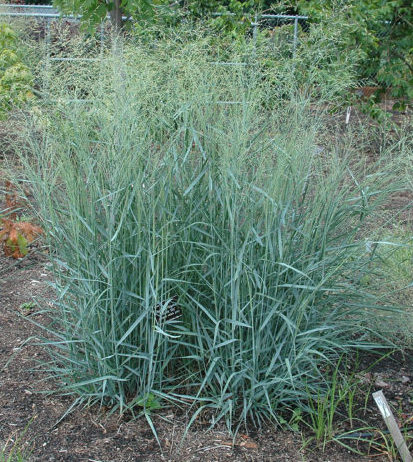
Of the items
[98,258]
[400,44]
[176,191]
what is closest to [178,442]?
[98,258]

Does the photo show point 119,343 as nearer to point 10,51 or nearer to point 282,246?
point 282,246

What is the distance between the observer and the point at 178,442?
8.85ft

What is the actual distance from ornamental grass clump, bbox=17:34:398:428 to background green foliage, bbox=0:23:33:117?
2955 millimetres

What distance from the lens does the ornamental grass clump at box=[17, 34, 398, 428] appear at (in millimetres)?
2686

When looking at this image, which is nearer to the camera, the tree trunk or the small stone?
the small stone

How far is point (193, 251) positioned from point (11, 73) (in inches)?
162

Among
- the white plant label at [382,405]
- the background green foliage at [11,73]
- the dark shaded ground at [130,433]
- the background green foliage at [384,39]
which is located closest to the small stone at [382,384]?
the dark shaded ground at [130,433]

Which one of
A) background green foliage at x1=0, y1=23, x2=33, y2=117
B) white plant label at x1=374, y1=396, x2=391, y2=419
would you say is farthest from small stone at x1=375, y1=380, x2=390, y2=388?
background green foliage at x1=0, y1=23, x2=33, y2=117

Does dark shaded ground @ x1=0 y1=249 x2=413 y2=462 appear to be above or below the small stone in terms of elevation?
above

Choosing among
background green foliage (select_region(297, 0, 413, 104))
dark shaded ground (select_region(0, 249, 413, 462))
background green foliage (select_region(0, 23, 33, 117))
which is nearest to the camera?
dark shaded ground (select_region(0, 249, 413, 462))

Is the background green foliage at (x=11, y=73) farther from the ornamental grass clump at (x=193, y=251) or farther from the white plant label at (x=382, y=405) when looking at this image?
the white plant label at (x=382, y=405)

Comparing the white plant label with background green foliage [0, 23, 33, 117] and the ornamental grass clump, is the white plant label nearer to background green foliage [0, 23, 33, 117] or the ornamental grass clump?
the ornamental grass clump

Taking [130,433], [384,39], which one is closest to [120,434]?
[130,433]

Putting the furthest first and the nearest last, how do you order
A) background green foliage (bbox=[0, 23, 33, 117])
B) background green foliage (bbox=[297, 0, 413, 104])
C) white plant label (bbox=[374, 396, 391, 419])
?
background green foliage (bbox=[297, 0, 413, 104]), background green foliage (bbox=[0, 23, 33, 117]), white plant label (bbox=[374, 396, 391, 419])
